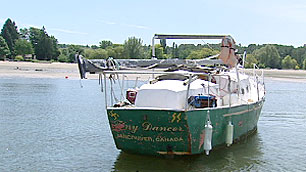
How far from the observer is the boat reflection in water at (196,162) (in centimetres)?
1181

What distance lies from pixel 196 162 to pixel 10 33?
10170 cm

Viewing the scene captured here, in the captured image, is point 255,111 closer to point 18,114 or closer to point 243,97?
point 243,97

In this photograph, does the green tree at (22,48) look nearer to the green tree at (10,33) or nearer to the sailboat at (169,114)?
the green tree at (10,33)

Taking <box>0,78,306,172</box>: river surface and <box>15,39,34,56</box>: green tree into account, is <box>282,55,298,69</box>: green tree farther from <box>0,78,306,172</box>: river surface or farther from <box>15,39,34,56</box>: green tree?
Answer: <box>0,78,306,172</box>: river surface

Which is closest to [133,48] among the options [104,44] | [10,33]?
[10,33]

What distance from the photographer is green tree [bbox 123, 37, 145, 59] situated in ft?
308

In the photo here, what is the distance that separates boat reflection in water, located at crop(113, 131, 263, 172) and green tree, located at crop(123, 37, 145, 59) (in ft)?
263

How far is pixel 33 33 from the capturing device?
11400 cm

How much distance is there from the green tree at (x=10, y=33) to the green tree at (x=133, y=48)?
94.6ft

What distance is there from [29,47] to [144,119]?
91.2 meters

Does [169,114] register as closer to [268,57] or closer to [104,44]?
[268,57]

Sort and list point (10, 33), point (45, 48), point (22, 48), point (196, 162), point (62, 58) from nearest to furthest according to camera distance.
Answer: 1. point (196, 162)
2. point (22, 48)
3. point (45, 48)
4. point (62, 58)
5. point (10, 33)

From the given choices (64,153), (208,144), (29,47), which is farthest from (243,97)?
(29,47)

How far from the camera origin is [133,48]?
9600 cm
